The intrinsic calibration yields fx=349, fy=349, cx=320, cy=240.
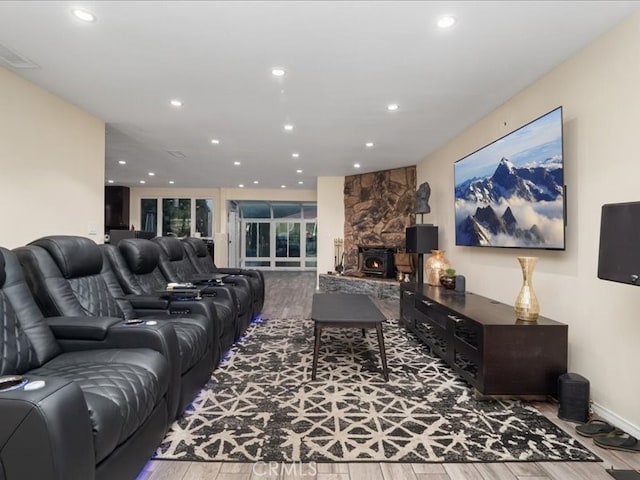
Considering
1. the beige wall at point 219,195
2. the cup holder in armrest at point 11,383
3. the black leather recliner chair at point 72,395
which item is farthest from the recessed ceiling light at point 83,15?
the beige wall at point 219,195

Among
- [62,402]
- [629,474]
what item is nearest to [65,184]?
[62,402]

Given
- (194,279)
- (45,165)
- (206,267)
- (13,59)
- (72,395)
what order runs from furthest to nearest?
(206,267) → (194,279) → (45,165) → (13,59) → (72,395)

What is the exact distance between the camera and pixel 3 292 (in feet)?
5.90

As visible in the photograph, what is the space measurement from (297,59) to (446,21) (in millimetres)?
1118

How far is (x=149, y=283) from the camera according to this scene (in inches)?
133

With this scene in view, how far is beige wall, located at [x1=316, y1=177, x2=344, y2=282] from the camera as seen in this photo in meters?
7.99

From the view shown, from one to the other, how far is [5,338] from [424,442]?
224cm

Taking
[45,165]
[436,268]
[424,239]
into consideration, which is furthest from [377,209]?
[45,165]

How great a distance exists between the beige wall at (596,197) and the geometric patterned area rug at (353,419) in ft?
1.86

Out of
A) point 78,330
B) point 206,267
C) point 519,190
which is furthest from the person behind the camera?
point 206,267

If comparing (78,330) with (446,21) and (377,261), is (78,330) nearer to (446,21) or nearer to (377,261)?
(446,21)

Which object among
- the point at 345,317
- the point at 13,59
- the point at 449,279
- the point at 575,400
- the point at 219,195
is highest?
the point at 13,59

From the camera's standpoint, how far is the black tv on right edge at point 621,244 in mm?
1612

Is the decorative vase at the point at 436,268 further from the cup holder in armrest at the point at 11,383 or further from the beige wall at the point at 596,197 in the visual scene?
the cup holder in armrest at the point at 11,383
